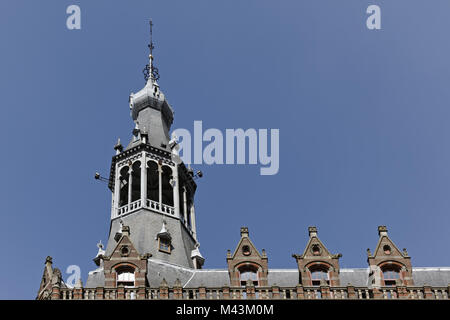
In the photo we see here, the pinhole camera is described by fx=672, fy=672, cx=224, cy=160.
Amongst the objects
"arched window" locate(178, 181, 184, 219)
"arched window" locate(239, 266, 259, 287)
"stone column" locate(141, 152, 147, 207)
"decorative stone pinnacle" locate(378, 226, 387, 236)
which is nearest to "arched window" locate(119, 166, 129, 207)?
"stone column" locate(141, 152, 147, 207)

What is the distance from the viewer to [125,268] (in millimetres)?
40562

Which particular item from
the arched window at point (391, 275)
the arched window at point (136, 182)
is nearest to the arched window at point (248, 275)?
the arched window at point (391, 275)

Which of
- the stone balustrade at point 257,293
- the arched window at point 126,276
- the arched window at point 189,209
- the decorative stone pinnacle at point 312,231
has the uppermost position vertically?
the arched window at point 189,209

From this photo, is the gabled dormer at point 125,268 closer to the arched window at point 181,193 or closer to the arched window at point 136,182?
the arched window at point 136,182

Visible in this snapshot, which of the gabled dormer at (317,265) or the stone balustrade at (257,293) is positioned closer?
the stone balustrade at (257,293)

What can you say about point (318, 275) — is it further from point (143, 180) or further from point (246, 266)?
point (143, 180)

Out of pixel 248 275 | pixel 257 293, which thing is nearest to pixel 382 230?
pixel 248 275

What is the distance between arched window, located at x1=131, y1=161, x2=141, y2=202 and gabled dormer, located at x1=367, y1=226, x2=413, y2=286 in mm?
20382

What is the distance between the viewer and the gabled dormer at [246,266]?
40.6 m

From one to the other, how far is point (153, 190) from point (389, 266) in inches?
835

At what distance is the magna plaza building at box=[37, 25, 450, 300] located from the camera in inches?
1515

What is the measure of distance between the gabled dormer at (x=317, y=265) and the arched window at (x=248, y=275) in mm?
2623
